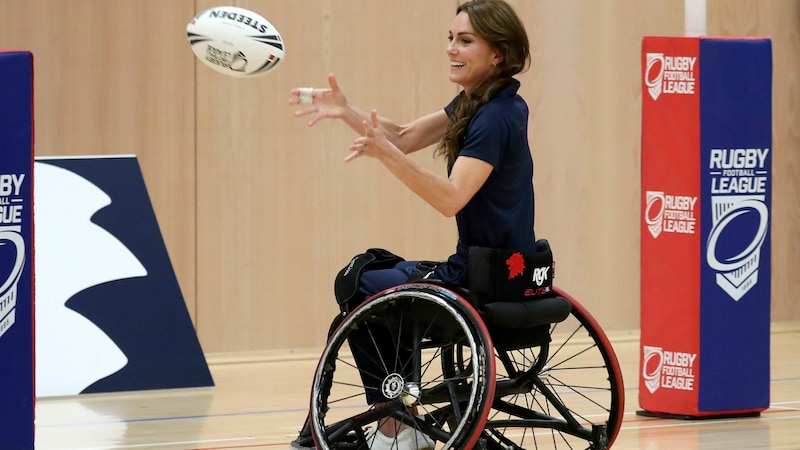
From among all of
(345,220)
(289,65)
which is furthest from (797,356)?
(289,65)

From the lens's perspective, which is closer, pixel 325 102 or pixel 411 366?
pixel 411 366

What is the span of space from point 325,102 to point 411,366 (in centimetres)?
80

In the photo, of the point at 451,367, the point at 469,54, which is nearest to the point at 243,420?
the point at 451,367

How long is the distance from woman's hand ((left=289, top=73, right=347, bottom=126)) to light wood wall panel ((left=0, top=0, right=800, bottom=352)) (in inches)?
108

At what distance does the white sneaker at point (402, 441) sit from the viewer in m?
3.38

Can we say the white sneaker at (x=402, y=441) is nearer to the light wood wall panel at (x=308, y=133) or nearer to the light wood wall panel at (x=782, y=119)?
the light wood wall panel at (x=308, y=133)

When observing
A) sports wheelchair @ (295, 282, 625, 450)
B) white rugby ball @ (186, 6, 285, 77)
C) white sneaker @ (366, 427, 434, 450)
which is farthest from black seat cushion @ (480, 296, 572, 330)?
white rugby ball @ (186, 6, 285, 77)

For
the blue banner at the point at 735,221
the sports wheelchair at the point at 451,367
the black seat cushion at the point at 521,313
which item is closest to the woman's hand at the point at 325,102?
the sports wheelchair at the point at 451,367

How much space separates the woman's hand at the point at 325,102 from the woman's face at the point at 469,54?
1.07 feet

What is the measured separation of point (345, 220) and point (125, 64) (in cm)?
134

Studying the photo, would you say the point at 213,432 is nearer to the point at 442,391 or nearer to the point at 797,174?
the point at 442,391

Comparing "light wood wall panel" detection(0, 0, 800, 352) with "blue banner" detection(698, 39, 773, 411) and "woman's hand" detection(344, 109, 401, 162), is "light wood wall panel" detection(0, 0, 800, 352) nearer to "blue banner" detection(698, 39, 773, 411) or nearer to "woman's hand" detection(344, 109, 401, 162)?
"blue banner" detection(698, 39, 773, 411)

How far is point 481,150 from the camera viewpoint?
331 centimetres

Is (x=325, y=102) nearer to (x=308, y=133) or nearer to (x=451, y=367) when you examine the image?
(x=451, y=367)
